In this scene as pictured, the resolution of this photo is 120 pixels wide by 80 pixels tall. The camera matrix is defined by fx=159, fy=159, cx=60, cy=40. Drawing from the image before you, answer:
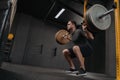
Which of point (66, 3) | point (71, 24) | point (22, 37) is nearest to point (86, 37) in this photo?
point (71, 24)

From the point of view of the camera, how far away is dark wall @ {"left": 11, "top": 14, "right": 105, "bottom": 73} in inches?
261

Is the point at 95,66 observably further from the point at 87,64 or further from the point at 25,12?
the point at 25,12

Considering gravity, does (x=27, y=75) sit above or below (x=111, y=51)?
below

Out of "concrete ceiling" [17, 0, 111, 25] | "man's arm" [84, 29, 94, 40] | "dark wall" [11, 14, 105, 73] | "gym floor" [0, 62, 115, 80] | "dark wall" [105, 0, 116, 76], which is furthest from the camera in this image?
"dark wall" [11, 14, 105, 73]

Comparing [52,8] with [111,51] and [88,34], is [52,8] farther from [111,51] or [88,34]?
[88,34]

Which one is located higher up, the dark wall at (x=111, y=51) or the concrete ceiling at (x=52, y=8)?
the concrete ceiling at (x=52, y=8)

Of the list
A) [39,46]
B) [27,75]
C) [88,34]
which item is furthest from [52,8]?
[27,75]

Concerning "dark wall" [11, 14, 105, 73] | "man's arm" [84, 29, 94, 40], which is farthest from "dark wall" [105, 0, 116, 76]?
"man's arm" [84, 29, 94, 40]

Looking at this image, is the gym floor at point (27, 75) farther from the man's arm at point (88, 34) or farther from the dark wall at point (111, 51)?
the dark wall at point (111, 51)

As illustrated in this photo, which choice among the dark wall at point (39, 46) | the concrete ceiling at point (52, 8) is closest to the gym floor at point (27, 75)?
the concrete ceiling at point (52, 8)

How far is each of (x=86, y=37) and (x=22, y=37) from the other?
4583 millimetres

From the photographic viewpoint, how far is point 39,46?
7176 millimetres

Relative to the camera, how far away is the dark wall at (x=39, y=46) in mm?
6625

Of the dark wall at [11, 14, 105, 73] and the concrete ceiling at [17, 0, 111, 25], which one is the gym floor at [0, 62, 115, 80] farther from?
the dark wall at [11, 14, 105, 73]
